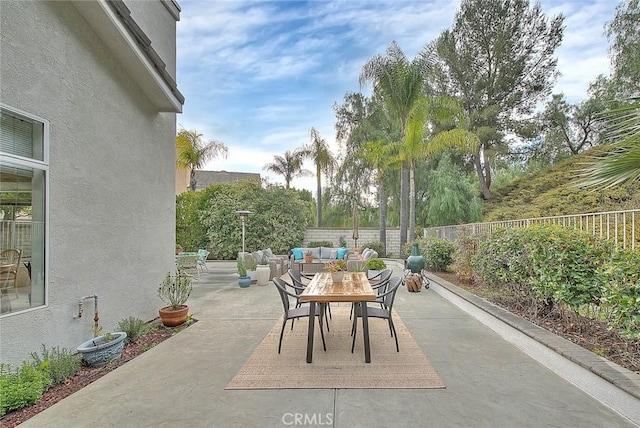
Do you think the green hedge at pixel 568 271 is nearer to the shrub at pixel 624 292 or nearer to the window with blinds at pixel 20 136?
the shrub at pixel 624 292

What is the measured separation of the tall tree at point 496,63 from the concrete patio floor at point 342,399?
1606 centimetres

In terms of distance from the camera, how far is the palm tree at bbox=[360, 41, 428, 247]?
1202cm

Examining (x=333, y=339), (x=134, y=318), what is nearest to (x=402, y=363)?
(x=333, y=339)

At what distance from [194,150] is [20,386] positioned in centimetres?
1640

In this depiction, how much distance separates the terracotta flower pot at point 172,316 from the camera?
4891 millimetres

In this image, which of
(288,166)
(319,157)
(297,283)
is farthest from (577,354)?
(288,166)

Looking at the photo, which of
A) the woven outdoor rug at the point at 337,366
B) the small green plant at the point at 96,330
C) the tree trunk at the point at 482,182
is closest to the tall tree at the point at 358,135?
the tree trunk at the point at 482,182

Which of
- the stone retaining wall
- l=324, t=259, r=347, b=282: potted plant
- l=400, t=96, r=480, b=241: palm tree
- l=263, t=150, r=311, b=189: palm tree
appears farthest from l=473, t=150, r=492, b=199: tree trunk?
l=324, t=259, r=347, b=282: potted plant

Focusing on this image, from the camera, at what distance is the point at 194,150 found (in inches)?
692

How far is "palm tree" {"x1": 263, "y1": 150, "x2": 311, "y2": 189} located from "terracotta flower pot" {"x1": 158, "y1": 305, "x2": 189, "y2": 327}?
16.0 m

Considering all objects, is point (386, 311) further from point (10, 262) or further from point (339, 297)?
point (10, 262)

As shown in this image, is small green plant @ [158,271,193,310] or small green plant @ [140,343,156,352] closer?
small green plant @ [140,343,156,352]

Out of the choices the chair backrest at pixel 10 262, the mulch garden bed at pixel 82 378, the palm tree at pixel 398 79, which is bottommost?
the mulch garden bed at pixel 82 378

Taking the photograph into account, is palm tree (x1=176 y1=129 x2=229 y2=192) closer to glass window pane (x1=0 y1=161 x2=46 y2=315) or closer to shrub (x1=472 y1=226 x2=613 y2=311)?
glass window pane (x1=0 y1=161 x2=46 y2=315)
